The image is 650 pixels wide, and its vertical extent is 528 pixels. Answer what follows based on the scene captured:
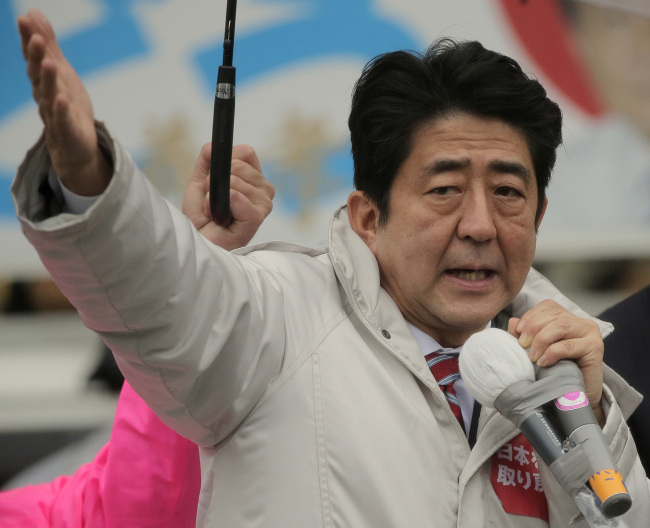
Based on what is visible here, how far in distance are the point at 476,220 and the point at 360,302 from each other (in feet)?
0.81

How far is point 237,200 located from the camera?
1710 millimetres

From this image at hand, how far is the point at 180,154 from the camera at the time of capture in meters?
2.66

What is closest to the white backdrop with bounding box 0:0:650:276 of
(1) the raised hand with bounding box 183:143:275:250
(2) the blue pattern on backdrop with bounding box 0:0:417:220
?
(2) the blue pattern on backdrop with bounding box 0:0:417:220

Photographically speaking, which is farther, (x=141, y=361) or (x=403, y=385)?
(x=403, y=385)

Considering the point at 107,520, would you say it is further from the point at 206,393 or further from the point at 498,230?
the point at 498,230

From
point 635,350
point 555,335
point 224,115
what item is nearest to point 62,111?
point 224,115

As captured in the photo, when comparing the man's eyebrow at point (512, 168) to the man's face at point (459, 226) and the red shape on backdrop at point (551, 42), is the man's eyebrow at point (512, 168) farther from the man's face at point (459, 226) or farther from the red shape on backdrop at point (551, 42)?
the red shape on backdrop at point (551, 42)

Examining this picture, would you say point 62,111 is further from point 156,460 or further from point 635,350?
point 635,350

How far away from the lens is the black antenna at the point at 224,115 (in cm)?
149

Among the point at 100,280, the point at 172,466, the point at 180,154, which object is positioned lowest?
the point at 172,466

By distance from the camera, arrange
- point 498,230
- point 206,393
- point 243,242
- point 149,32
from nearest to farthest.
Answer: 1. point 206,393
2. point 498,230
3. point 243,242
4. point 149,32

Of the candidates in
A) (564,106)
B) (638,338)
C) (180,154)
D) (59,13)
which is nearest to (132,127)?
(180,154)

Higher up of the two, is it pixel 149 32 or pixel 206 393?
pixel 149 32

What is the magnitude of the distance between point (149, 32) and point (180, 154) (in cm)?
34
